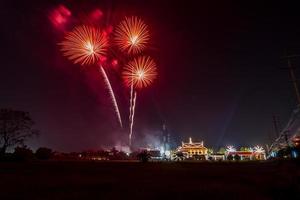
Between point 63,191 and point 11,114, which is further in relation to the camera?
point 11,114

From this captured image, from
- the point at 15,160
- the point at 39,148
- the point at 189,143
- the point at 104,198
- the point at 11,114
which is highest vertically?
the point at 189,143

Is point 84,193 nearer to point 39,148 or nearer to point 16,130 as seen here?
point 16,130

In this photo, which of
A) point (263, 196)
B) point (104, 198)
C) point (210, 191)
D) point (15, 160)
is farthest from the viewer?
point (15, 160)

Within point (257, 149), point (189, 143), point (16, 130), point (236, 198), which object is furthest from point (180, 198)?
point (257, 149)

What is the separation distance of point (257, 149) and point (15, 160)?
14178 cm

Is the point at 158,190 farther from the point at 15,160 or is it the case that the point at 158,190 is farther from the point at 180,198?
the point at 15,160

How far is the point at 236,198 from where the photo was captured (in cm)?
1467

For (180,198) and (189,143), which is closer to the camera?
(180,198)

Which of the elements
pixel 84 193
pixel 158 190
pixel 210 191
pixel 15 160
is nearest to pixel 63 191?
pixel 84 193

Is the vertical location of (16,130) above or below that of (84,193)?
above

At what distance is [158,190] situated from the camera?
16953mm

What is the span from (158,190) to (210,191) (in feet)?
9.48

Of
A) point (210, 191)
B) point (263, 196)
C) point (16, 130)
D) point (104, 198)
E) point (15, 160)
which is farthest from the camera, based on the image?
point (16, 130)

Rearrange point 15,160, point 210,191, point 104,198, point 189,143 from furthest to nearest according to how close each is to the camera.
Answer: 1. point 189,143
2. point 15,160
3. point 210,191
4. point 104,198
